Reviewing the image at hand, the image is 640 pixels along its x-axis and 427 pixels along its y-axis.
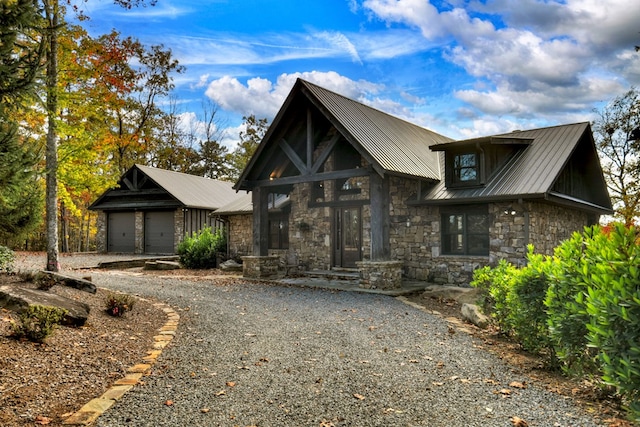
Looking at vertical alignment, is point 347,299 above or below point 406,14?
below

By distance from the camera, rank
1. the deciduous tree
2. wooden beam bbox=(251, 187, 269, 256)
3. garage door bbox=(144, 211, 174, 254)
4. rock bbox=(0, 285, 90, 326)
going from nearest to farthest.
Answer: rock bbox=(0, 285, 90, 326)
wooden beam bbox=(251, 187, 269, 256)
garage door bbox=(144, 211, 174, 254)
the deciduous tree

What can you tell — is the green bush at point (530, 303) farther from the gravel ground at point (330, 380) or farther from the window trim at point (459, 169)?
the window trim at point (459, 169)

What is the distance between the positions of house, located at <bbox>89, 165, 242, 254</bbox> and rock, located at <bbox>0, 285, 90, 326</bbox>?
17.4 meters

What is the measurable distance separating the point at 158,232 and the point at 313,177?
15.4m

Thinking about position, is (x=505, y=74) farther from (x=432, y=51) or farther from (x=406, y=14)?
(x=406, y=14)

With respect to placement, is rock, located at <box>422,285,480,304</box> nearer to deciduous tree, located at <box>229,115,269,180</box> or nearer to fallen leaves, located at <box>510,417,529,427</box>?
fallen leaves, located at <box>510,417,529,427</box>

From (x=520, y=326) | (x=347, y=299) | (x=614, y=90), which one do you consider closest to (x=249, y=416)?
(x=520, y=326)

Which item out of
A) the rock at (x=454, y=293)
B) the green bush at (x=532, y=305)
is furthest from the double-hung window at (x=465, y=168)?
the green bush at (x=532, y=305)

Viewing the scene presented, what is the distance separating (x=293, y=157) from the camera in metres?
13.3

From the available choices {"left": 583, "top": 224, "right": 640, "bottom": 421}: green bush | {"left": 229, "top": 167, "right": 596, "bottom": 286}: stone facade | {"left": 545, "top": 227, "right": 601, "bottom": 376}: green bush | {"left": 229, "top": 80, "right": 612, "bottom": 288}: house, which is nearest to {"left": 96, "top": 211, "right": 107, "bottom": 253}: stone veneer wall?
{"left": 229, "top": 167, "right": 596, "bottom": 286}: stone facade

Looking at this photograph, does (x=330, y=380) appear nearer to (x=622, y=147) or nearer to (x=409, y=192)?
(x=409, y=192)

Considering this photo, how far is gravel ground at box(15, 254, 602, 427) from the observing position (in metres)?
3.51

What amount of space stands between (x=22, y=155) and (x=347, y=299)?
7.13 m

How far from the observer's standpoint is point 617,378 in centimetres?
299
